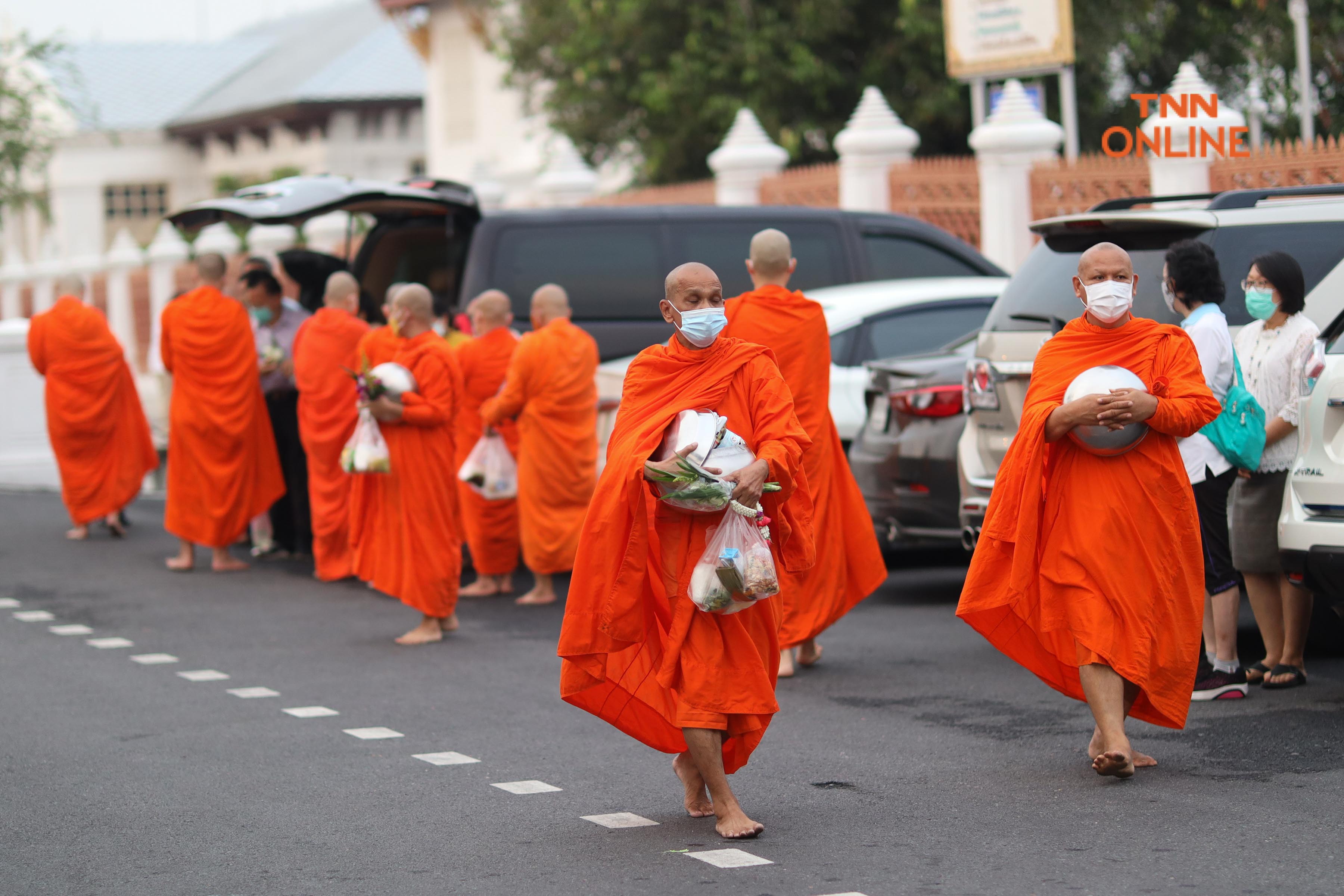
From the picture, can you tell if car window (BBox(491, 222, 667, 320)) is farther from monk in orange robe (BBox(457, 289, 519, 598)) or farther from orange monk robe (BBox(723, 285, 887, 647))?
orange monk robe (BBox(723, 285, 887, 647))

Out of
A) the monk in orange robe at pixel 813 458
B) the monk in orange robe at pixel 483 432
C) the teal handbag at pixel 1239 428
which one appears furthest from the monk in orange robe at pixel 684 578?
the monk in orange robe at pixel 483 432

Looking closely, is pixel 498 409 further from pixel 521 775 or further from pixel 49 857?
pixel 49 857

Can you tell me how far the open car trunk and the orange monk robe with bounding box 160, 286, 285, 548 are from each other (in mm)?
729

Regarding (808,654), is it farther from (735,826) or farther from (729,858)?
(729,858)

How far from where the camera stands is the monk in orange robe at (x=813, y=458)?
7.73 metres

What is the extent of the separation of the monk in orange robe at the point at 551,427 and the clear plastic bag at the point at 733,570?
4.94 meters

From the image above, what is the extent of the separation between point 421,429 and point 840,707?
3043 millimetres

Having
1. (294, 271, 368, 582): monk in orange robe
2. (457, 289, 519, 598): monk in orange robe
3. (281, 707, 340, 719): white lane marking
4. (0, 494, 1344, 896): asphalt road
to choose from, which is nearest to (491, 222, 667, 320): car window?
(457, 289, 519, 598): monk in orange robe

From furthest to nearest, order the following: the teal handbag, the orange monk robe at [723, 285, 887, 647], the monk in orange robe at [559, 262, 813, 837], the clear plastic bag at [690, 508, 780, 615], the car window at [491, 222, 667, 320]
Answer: the car window at [491, 222, 667, 320] → the orange monk robe at [723, 285, 887, 647] → the teal handbag → the monk in orange robe at [559, 262, 813, 837] → the clear plastic bag at [690, 508, 780, 615]

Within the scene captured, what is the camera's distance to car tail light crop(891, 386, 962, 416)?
366 inches

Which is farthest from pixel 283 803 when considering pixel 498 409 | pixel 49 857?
pixel 498 409

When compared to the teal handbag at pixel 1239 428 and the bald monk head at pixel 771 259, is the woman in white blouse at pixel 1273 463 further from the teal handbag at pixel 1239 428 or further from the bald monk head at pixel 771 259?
the bald monk head at pixel 771 259

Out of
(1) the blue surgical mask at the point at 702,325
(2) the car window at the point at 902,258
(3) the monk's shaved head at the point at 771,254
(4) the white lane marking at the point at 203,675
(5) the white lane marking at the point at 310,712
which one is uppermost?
(2) the car window at the point at 902,258

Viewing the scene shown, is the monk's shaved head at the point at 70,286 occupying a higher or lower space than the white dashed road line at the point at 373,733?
higher
